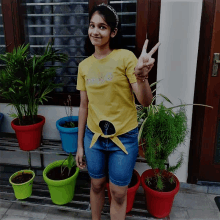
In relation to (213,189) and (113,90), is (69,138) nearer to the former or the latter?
(113,90)

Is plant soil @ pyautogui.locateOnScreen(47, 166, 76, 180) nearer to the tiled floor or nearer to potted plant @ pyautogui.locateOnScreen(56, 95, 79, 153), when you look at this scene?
potted plant @ pyautogui.locateOnScreen(56, 95, 79, 153)

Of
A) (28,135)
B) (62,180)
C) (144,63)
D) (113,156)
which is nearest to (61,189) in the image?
(62,180)

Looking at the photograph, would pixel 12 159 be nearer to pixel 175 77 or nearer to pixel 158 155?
pixel 158 155

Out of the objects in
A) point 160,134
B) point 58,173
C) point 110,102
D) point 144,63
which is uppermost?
point 144,63

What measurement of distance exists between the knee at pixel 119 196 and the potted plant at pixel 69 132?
564 mm

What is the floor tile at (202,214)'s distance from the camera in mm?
1725

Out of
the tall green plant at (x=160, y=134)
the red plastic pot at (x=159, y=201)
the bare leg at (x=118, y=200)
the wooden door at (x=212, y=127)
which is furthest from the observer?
the wooden door at (x=212, y=127)

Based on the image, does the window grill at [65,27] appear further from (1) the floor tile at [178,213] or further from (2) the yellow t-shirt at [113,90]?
(1) the floor tile at [178,213]

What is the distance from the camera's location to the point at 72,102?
1989 mm

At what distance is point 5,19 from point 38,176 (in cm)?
147

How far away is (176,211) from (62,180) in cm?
93

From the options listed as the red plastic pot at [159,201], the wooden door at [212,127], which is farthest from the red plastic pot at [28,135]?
the wooden door at [212,127]

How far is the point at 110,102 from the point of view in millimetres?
1207

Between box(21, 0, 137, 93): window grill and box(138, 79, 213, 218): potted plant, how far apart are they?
26.5 inches
